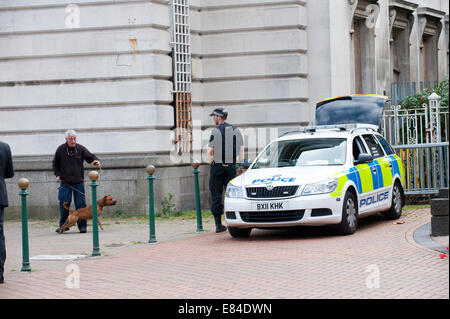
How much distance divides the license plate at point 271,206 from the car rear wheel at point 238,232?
76 cm

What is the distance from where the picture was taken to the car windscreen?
14.2m

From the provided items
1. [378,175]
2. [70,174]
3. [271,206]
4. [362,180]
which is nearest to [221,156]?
[271,206]

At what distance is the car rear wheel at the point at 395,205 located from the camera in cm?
1556

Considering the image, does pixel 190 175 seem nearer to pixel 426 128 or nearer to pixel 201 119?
pixel 201 119

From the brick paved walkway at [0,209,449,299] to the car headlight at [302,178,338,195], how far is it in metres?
0.68

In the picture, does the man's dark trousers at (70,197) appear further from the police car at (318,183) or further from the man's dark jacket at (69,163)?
the police car at (318,183)

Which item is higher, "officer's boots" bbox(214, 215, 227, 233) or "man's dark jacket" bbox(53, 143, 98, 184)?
"man's dark jacket" bbox(53, 143, 98, 184)

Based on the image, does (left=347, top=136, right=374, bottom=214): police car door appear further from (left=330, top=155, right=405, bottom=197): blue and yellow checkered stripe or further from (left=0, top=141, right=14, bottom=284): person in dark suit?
(left=0, top=141, right=14, bottom=284): person in dark suit

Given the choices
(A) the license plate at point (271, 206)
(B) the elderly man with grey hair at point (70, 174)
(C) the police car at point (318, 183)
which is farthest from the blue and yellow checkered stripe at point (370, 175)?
(B) the elderly man with grey hair at point (70, 174)

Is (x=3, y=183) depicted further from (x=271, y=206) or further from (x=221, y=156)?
(x=221, y=156)

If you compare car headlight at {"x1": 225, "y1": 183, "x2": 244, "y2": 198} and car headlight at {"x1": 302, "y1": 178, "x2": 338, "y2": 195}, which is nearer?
car headlight at {"x1": 302, "y1": 178, "x2": 338, "y2": 195}

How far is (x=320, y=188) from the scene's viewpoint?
13.1m

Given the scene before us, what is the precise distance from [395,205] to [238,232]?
10.5ft

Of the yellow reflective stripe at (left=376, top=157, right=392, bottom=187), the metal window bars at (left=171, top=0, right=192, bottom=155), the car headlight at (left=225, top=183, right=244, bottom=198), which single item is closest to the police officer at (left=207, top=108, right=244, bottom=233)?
the car headlight at (left=225, top=183, right=244, bottom=198)
